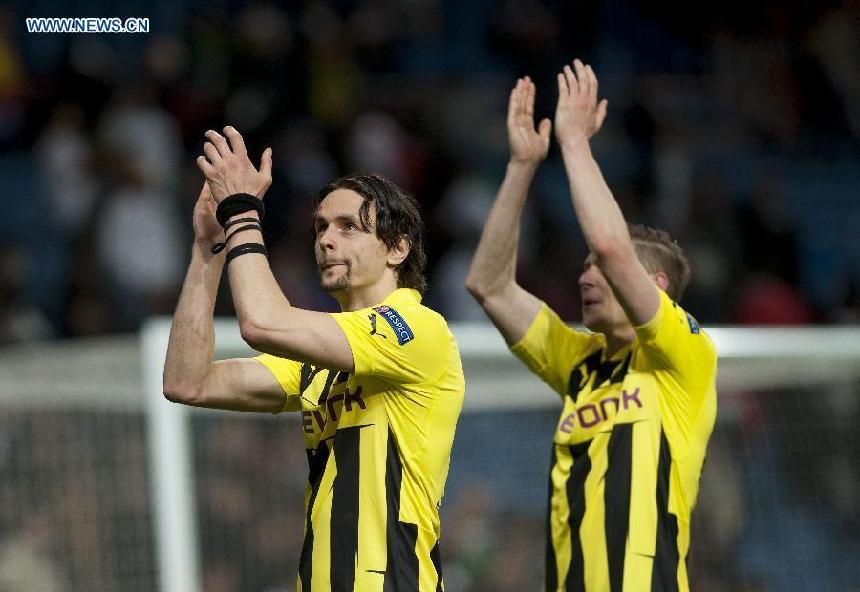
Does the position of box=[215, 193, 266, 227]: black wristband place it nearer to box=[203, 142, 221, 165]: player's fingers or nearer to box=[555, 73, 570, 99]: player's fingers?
box=[203, 142, 221, 165]: player's fingers

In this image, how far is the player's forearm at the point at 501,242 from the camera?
196 inches

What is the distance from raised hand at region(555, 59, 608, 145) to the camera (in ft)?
15.3

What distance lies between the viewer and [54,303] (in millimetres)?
9516

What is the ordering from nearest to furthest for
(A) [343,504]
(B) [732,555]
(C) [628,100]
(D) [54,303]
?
1. (A) [343,504]
2. (B) [732,555]
3. (D) [54,303]
4. (C) [628,100]

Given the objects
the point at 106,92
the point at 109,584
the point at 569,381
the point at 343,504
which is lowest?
the point at 109,584

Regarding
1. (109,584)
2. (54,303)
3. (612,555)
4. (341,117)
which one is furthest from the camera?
(341,117)

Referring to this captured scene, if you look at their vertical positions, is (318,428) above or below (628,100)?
below

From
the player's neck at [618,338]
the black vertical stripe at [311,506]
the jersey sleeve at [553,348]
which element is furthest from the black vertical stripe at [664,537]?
the black vertical stripe at [311,506]

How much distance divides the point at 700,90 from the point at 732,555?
5922 mm

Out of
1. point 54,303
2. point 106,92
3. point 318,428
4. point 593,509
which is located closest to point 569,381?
point 593,509

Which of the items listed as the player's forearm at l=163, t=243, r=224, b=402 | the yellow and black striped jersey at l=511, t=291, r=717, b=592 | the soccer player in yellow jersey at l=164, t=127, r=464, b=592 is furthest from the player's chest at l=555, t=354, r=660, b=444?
the player's forearm at l=163, t=243, r=224, b=402

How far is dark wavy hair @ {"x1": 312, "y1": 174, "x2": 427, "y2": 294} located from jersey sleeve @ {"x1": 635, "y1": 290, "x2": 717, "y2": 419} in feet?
2.51

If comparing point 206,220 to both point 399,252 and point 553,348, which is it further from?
point 553,348

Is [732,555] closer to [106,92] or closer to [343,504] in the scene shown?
[343,504]
